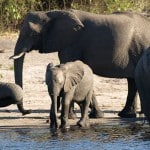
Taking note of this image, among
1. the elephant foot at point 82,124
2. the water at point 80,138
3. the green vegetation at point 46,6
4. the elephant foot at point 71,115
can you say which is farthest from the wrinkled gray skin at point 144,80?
the green vegetation at point 46,6

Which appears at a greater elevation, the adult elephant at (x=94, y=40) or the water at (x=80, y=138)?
the adult elephant at (x=94, y=40)

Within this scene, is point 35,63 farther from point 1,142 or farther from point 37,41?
point 1,142

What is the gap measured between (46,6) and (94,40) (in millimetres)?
14608

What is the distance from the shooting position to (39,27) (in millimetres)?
17266

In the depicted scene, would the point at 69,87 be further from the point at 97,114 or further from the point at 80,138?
the point at 97,114

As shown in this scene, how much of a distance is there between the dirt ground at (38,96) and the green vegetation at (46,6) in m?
4.89

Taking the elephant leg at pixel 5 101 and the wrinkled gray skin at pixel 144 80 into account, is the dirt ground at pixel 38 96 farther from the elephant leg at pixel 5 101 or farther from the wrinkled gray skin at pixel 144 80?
the wrinkled gray skin at pixel 144 80

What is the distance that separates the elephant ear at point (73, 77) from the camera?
15336mm

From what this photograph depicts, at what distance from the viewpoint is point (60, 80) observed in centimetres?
1514

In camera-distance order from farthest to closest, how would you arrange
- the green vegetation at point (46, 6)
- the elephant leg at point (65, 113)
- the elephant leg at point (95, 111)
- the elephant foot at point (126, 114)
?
the green vegetation at point (46, 6)
the elephant foot at point (126, 114)
the elephant leg at point (95, 111)
the elephant leg at point (65, 113)

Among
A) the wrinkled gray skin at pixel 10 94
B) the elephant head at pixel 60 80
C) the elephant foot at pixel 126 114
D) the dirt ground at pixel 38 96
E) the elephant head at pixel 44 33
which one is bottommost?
the dirt ground at pixel 38 96

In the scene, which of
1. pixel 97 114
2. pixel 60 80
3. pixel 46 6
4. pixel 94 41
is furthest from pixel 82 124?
pixel 46 6

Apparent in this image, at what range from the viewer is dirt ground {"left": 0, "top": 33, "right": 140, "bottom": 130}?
53.2 feet

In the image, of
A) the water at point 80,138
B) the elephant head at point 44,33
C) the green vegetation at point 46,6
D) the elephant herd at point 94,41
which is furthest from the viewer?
the green vegetation at point 46,6
